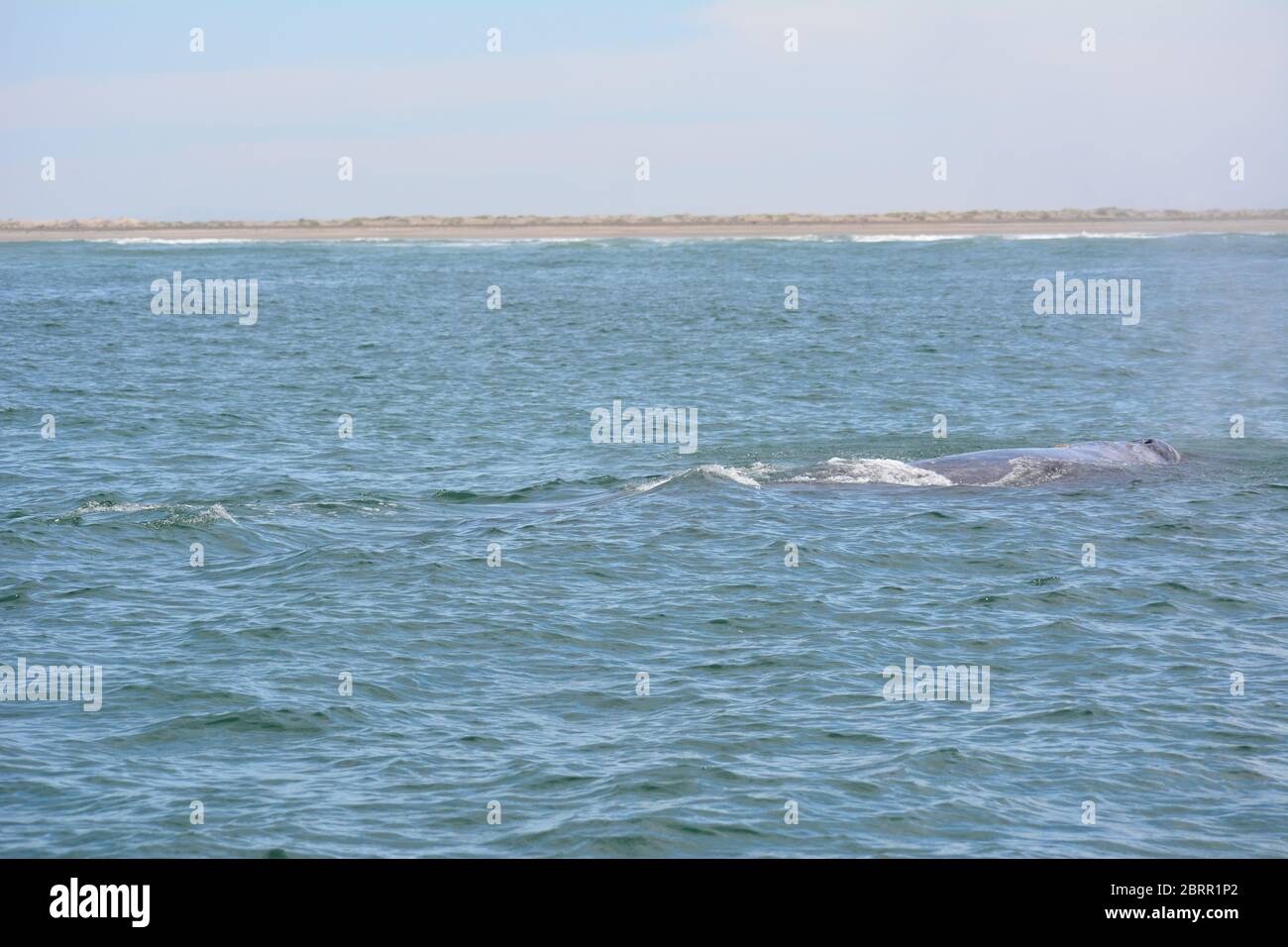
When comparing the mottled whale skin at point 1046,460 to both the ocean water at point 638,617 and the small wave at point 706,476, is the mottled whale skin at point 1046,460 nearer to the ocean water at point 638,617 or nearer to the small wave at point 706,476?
the ocean water at point 638,617

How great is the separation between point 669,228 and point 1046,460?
155 meters

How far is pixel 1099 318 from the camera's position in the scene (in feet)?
195

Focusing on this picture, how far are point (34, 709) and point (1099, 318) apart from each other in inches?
2043

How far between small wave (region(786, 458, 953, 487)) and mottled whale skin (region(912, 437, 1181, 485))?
0.30m

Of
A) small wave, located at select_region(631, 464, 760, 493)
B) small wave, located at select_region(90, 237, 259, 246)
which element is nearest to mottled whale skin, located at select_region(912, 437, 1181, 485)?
small wave, located at select_region(631, 464, 760, 493)

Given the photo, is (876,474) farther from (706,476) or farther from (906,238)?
(906,238)

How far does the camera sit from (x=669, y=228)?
17800 cm

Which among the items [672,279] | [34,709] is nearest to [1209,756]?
[34,709]

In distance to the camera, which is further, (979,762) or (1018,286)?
(1018,286)

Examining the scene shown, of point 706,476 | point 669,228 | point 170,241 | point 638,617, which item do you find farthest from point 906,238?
point 638,617

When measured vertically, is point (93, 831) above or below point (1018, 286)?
below

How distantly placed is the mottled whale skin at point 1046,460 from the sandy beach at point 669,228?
12537 cm

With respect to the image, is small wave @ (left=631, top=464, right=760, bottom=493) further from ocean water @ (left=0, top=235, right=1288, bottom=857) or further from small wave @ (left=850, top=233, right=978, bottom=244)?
small wave @ (left=850, top=233, right=978, bottom=244)
